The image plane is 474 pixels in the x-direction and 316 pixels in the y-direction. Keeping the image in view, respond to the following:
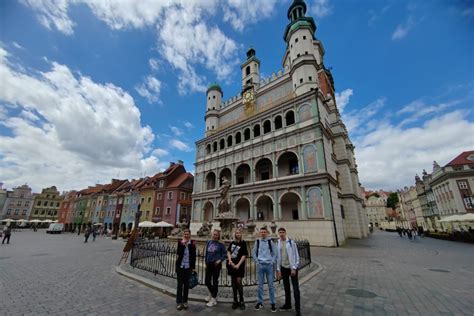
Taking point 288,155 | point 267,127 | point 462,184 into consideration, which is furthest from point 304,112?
point 462,184

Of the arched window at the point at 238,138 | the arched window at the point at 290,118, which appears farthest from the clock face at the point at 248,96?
the arched window at the point at 290,118

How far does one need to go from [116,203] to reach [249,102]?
3801 centimetres

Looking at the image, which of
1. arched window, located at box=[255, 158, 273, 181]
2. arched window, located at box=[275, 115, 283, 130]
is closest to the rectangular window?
arched window, located at box=[275, 115, 283, 130]

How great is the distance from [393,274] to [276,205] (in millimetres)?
15036

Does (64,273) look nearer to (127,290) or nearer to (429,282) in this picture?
(127,290)

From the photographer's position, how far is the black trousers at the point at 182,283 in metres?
4.81

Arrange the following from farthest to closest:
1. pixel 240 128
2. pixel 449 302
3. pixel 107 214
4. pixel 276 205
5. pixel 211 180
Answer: pixel 107 214 → pixel 211 180 → pixel 240 128 → pixel 276 205 → pixel 449 302

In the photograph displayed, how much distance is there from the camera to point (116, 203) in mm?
46531

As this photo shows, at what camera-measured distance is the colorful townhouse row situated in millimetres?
39219

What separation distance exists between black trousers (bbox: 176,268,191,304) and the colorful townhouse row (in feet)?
114

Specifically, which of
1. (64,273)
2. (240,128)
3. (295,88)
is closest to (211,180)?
(240,128)

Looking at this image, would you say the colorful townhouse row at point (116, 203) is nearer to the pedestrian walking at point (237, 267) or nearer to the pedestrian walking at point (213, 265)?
the pedestrian walking at point (213, 265)

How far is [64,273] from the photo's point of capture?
26.6 ft

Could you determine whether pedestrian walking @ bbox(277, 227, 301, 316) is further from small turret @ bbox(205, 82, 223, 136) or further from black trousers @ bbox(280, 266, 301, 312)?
small turret @ bbox(205, 82, 223, 136)
